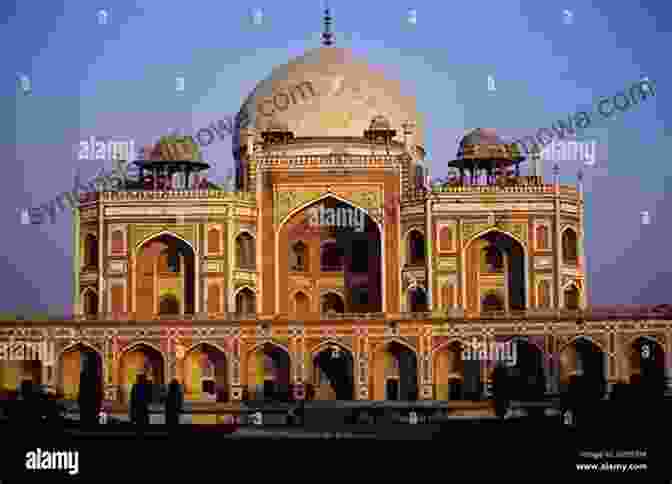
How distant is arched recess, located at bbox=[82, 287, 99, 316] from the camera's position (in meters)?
52.1

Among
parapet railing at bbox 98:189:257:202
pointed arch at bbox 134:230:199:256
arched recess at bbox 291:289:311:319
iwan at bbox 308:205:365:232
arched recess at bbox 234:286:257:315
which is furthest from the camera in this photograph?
arched recess at bbox 291:289:311:319

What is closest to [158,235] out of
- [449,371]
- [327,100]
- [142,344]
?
[142,344]

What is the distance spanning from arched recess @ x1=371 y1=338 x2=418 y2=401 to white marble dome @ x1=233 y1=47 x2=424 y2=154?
10.6 metres

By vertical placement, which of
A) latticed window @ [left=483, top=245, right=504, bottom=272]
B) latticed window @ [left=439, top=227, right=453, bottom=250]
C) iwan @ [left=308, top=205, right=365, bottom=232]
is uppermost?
iwan @ [left=308, top=205, right=365, bottom=232]

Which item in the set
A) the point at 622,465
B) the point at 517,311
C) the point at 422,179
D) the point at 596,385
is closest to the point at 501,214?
the point at 517,311

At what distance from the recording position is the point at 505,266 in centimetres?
5197

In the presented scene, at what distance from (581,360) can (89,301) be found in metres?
16.2

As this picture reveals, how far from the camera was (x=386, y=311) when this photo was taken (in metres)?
51.4

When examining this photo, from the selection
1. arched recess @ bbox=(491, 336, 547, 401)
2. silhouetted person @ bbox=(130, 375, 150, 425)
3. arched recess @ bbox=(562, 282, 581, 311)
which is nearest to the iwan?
Answer: arched recess @ bbox=(562, 282, 581, 311)

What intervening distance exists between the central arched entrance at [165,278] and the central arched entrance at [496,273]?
935cm

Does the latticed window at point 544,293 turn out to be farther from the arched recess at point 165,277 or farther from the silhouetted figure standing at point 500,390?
the silhouetted figure standing at point 500,390

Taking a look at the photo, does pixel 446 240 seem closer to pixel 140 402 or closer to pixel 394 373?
pixel 394 373

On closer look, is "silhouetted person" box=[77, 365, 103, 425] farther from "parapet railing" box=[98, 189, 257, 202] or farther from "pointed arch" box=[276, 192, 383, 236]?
"pointed arch" box=[276, 192, 383, 236]

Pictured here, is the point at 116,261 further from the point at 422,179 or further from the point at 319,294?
the point at 422,179
